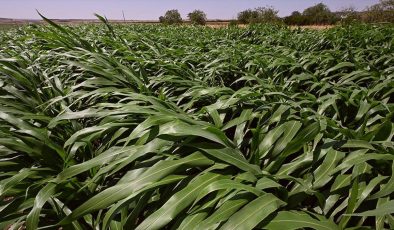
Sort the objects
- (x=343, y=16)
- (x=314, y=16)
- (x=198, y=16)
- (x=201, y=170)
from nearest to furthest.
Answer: (x=201, y=170) < (x=343, y=16) < (x=314, y=16) < (x=198, y=16)

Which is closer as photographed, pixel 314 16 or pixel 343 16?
pixel 343 16

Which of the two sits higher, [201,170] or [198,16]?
[198,16]

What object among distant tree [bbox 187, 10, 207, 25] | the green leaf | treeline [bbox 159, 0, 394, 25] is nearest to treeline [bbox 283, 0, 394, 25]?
treeline [bbox 159, 0, 394, 25]

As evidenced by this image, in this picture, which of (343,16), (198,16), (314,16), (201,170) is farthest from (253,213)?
(198,16)

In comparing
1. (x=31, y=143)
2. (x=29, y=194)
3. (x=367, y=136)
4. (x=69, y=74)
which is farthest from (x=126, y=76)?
(x=367, y=136)

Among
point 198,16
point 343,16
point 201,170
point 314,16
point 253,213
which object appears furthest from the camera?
point 198,16

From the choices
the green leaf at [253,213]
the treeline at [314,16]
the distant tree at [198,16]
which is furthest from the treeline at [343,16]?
the green leaf at [253,213]

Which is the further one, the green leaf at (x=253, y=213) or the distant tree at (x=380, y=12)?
the distant tree at (x=380, y=12)

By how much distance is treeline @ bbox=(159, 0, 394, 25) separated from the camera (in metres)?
18.1

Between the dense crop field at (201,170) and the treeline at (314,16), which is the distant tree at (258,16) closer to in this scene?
the treeline at (314,16)

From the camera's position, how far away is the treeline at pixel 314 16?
59.4 feet

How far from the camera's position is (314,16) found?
29.5m

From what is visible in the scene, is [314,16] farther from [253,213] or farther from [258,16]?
[253,213]

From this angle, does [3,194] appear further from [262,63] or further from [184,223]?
[262,63]
